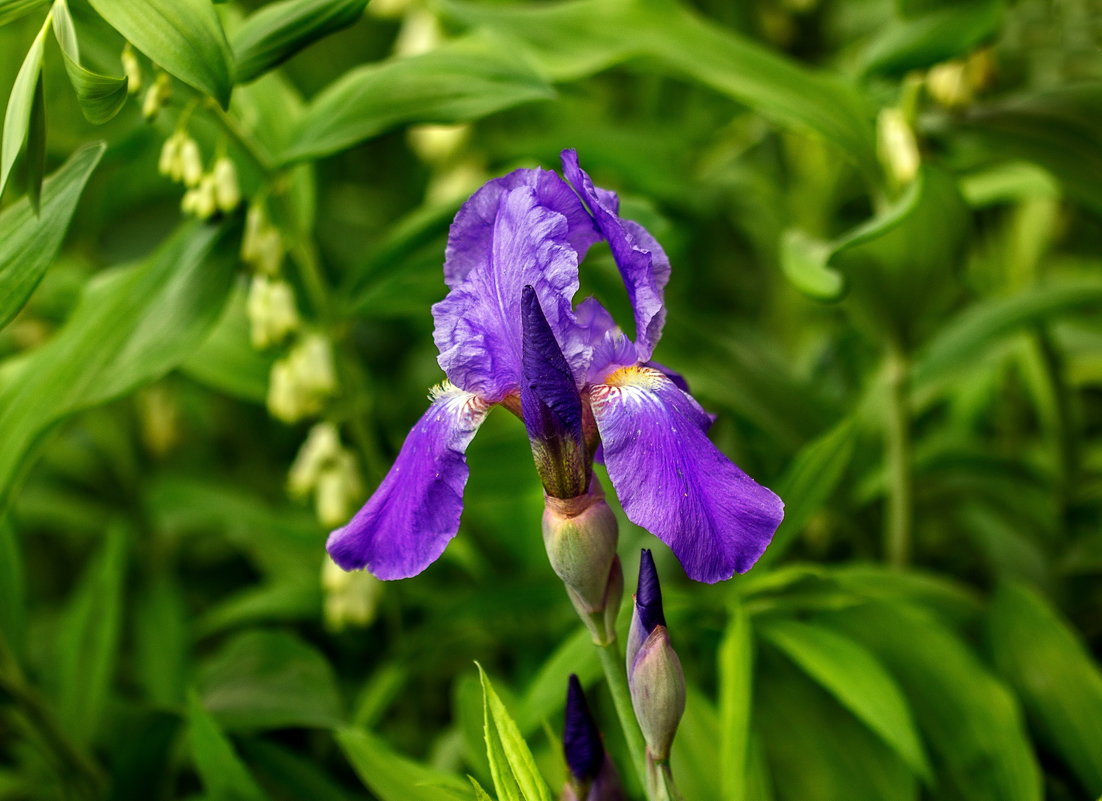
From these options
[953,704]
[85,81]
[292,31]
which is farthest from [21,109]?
[953,704]

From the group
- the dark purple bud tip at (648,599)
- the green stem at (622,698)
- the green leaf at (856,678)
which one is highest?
the dark purple bud tip at (648,599)

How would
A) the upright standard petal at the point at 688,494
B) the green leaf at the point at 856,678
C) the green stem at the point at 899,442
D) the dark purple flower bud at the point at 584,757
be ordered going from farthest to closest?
the green stem at the point at 899,442
the green leaf at the point at 856,678
the dark purple flower bud at the point at 584,757
the upright standard petal at the point at 688,494

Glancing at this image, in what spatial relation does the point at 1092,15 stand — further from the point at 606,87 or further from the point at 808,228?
the point at 606,87

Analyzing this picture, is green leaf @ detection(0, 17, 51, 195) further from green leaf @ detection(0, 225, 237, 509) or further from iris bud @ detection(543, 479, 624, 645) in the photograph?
iris bud @ detection(543, 479, 624, 645)

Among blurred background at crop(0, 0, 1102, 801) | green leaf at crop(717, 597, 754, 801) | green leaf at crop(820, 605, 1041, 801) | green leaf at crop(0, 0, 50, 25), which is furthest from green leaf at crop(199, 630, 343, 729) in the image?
green leaf at crop(0, 0, 50, 25)

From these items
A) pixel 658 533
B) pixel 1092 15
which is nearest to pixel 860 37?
pixel 1092 15

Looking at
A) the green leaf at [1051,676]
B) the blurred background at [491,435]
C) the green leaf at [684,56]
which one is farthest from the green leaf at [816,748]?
the green leaf at [684,56]

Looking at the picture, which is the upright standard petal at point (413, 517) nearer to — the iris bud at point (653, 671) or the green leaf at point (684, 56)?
the iris bud at point (653, 671)
